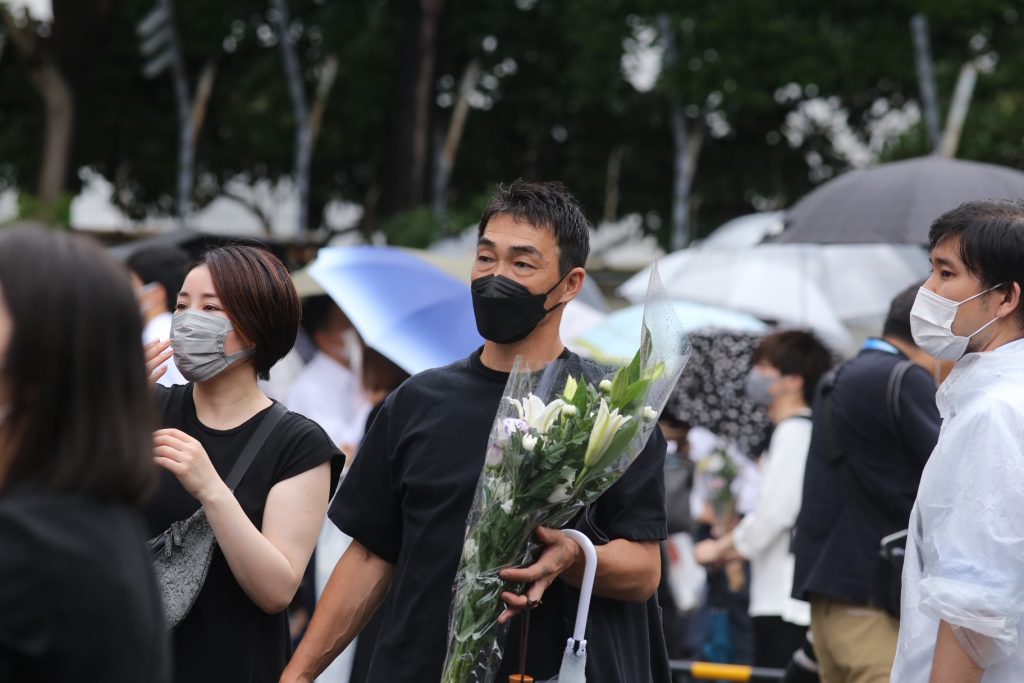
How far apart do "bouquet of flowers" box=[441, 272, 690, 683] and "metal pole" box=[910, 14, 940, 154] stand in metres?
12.8

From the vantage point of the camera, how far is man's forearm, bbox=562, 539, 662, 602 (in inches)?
119

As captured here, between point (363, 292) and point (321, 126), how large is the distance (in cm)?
1388

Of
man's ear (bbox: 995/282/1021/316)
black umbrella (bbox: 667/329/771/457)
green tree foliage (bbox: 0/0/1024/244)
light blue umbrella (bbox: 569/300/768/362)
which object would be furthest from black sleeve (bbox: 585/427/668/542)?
green tree foliage (bbox: 0/0/1024/244)

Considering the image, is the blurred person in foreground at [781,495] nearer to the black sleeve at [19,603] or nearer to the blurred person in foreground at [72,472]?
the blurred person in foreground at [72,472]

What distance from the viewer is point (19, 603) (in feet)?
5.63

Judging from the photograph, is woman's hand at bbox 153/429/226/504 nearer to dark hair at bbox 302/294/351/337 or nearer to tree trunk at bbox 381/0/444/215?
dark hair at bbox 302/294/351/337

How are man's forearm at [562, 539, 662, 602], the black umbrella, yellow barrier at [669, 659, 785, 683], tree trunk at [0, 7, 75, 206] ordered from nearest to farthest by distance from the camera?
man's forearm at [562, 539, 662, 602] → yellow barrier at [669, 659, 785, 683] → the black umbrella → tree trunk at [0, 7, 75, 206]

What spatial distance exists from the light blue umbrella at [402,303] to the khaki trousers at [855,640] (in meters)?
1.85

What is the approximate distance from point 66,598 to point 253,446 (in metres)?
1.62

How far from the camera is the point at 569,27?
1814cm

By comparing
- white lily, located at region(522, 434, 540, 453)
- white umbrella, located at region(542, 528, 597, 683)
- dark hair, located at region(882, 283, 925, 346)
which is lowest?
white umbrella, located at region(542, 528, 597, 683)

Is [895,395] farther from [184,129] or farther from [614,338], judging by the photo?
[184,129]

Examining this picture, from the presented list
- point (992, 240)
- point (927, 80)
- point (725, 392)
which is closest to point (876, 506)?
point (992, 240)

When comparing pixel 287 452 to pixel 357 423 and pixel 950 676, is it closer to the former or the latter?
pixel 950 676
